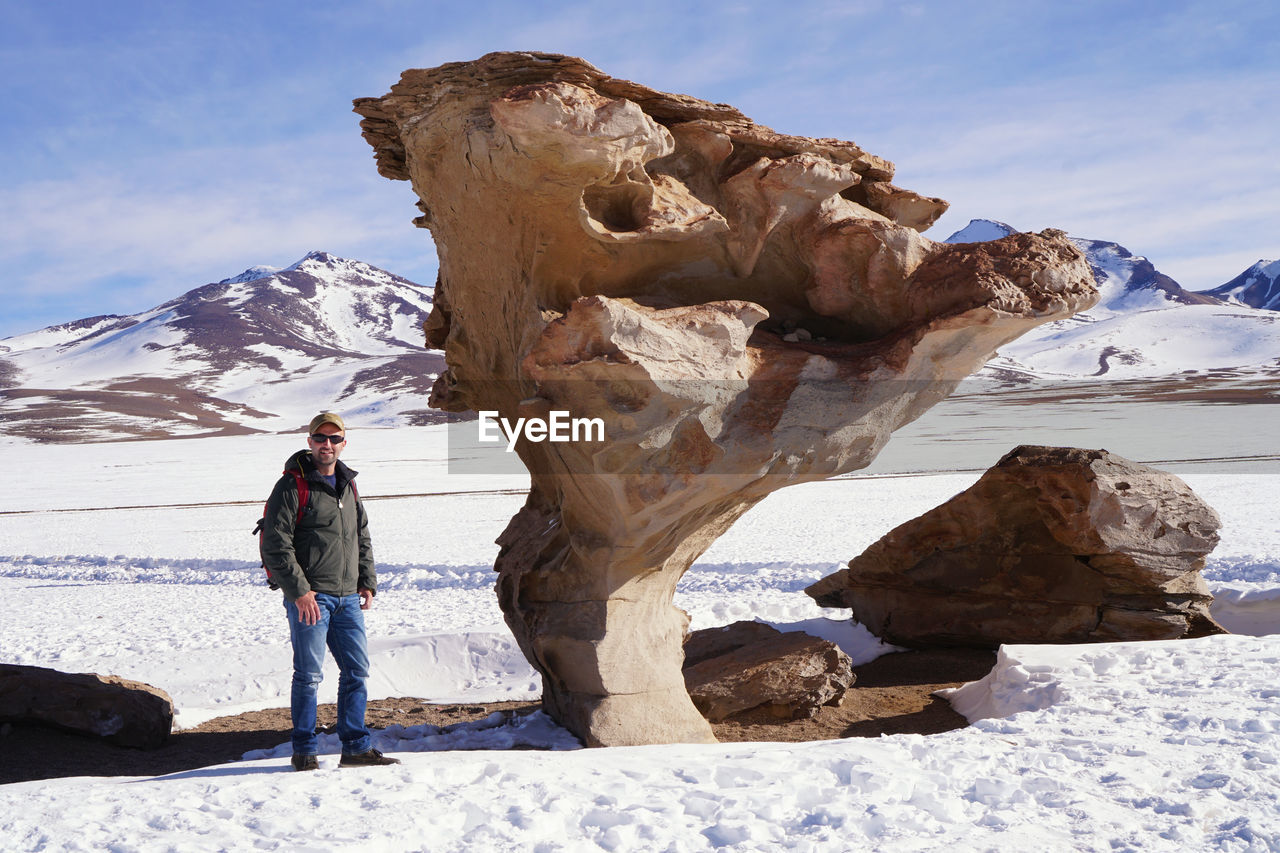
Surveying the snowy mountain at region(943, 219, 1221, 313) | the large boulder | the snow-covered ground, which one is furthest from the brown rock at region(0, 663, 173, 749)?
the snowy mountain at region(943, 219, 1221, 313)

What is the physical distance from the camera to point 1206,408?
43.6 m

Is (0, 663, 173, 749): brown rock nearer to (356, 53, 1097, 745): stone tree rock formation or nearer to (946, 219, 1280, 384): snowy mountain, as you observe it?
(356, 53, 1097, 745): stone tree rock formation

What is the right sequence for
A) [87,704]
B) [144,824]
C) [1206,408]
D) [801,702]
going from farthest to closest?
[1206,408], [801,702], [87,704], [144,824]

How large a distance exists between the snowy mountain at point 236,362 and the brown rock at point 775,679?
2091 inches

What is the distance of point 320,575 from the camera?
170 inches

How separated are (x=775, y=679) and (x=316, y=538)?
371 centimetres

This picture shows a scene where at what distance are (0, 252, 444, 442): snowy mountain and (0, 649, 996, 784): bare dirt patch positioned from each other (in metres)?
51.5

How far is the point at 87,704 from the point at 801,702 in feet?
15.3

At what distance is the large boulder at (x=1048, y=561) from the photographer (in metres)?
7.61

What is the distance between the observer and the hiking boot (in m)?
4.34

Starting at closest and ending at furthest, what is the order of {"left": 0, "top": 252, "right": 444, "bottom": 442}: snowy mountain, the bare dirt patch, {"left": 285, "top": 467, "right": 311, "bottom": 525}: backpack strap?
{"left": 285, "top": 467, "right": 311, "bottom": 525}: backpack strap → the bare dirt patch → {"left": 0, "top": 252, "right": 444, "bottom": 442}: snowy mountain

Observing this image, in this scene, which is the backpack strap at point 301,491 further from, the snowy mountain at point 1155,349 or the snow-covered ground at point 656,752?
the snowy mountain at point 1155,349

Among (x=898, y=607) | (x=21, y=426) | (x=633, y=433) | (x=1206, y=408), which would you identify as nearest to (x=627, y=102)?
(x=633, y=433)

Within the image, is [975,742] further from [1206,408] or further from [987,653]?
[1206,408]
